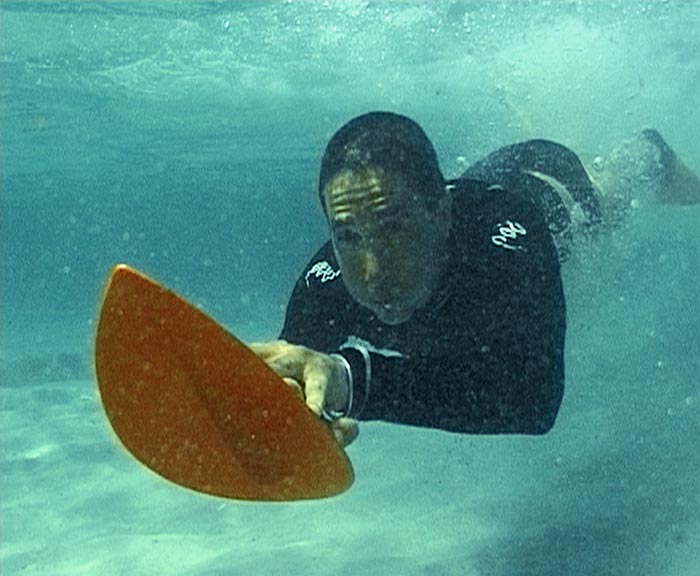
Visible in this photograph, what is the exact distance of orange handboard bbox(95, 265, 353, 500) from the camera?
256cm

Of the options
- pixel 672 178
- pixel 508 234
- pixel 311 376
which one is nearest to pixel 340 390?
pixel 311 376

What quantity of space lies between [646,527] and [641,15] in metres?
17.4

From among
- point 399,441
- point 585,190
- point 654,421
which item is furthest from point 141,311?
point 654,421

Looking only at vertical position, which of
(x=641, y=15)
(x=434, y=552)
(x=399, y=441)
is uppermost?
(x=641, y=15)

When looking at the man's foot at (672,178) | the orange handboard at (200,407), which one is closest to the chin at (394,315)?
the orange handboard at (200,407)

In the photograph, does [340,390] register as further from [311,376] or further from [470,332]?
[470,332]

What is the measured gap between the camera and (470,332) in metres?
3.79

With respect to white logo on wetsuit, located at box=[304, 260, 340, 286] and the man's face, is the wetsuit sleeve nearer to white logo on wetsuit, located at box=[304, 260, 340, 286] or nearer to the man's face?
the man's face

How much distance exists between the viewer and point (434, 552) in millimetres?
7234

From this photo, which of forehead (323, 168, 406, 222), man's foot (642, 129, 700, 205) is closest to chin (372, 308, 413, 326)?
forehead (323, 168, 406, 222)

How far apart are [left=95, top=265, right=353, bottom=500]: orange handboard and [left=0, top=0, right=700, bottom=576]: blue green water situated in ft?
1.35

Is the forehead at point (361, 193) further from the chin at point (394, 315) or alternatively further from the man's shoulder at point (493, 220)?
the man's shoulder at point (493, 220)

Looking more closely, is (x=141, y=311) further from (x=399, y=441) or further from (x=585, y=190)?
(x=399, y=441)

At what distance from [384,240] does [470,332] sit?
0.61 metres
